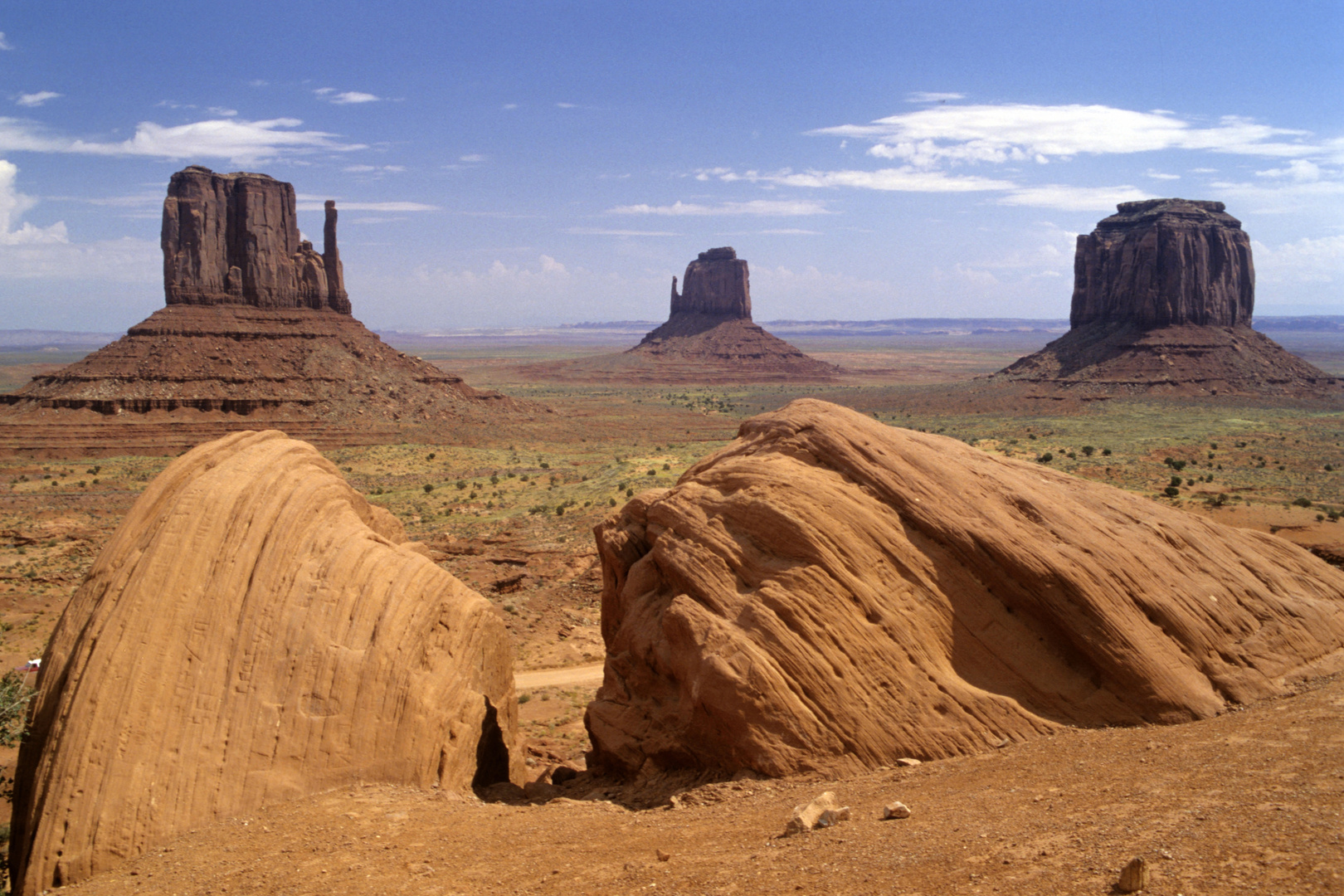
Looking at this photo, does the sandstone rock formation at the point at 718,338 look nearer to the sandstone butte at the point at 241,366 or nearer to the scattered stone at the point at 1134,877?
the sandstone butte at the point at 241,366

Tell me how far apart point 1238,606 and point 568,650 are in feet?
51.1

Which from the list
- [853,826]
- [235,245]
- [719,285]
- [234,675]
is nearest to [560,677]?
[234,675]

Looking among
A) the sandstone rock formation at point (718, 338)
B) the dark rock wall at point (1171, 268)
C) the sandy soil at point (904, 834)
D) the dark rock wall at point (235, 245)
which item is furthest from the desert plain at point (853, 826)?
the sandstone rock formation at point (718, 338)

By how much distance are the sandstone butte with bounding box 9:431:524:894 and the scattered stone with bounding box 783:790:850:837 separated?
16.2 feet

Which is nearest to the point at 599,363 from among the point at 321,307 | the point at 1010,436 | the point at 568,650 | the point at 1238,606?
the point at 321,307

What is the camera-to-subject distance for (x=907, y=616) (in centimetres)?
1164

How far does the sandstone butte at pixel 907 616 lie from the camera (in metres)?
10.9

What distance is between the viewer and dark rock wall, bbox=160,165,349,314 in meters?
78.3

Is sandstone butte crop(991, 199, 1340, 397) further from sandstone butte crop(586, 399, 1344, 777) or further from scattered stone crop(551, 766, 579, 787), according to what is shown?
scattered stone crop(551, 766, 579, 787)

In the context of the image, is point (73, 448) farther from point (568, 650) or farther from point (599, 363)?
point (599, 363)

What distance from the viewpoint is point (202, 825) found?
31.5 ft

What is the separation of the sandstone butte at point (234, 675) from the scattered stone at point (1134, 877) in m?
7.97

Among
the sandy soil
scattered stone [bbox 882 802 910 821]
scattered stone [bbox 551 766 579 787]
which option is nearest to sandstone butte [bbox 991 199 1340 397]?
scattered stone [bbox 551 766 579 787]

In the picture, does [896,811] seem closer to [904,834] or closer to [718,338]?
[904,834]
